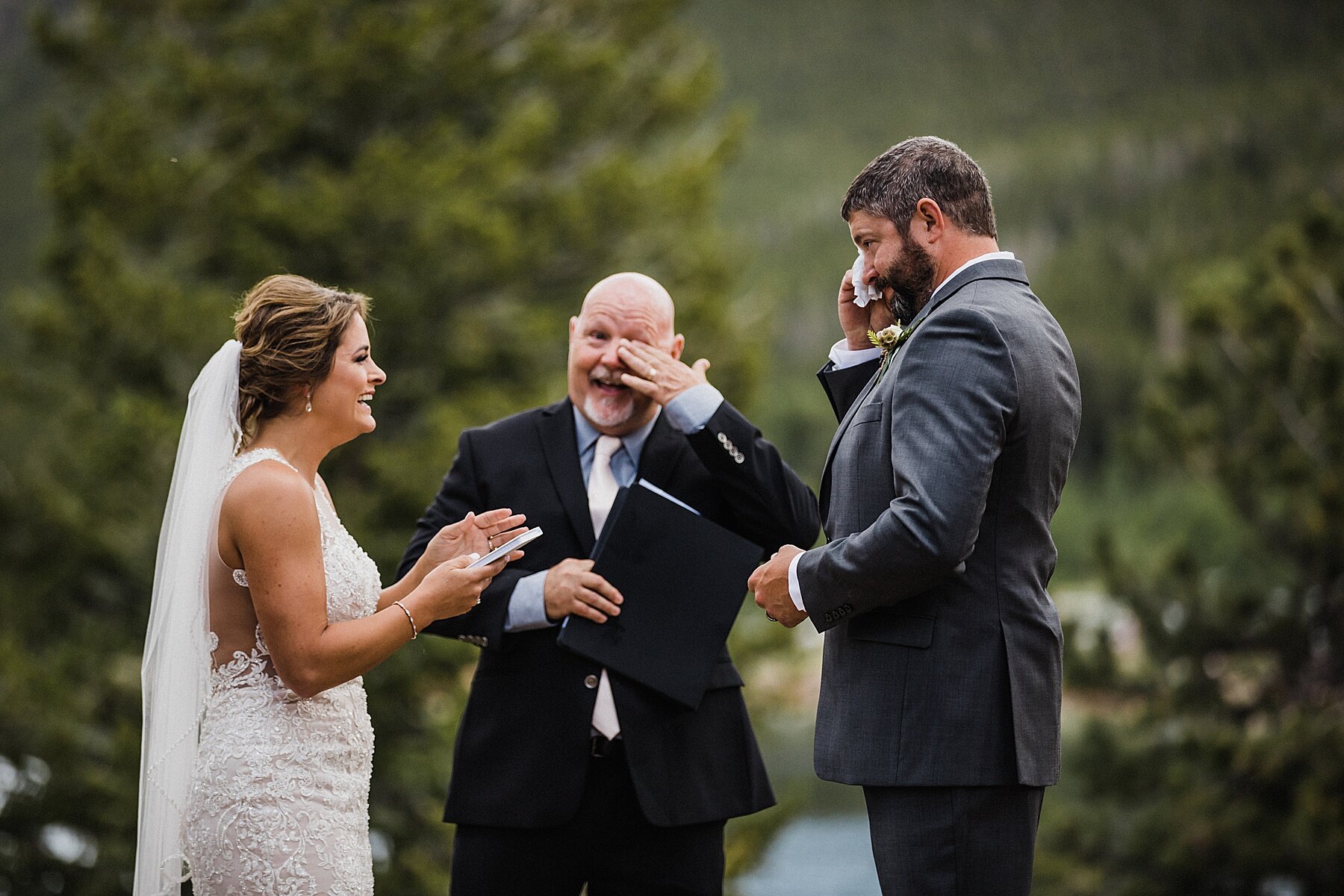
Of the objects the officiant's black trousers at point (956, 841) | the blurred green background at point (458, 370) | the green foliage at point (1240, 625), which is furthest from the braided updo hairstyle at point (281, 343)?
the green foliage at point (1240, 625)

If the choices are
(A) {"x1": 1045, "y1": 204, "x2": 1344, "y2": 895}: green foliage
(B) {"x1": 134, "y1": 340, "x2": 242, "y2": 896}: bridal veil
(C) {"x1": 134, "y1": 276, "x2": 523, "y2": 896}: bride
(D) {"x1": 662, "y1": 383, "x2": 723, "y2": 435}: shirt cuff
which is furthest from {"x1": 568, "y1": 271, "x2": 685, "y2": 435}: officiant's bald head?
(A) {"x1": 1045, "y1": 204, "x2": 1344, "y2": 895}: green foliage

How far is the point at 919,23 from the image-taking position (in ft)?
91.8

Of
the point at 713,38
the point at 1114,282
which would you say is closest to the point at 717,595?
the point at 1114,282

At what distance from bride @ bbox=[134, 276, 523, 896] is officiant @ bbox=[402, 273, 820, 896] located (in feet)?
0.89

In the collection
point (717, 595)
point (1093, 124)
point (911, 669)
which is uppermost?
point (1093, 124)

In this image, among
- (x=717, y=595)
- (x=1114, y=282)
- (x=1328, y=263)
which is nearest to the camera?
(x=717, y=595)

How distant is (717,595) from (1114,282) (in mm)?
22646

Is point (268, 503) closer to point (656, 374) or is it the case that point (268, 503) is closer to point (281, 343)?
point (281, 343)

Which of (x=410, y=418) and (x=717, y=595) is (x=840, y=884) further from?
(x=717, y=595)

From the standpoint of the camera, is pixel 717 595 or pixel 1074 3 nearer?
pixel 717 595

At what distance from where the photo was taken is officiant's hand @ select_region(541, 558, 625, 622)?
2.82 metres

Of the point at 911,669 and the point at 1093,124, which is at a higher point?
the point at 1093,124

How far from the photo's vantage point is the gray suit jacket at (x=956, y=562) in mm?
2164

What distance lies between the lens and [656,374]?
9.27 feet
